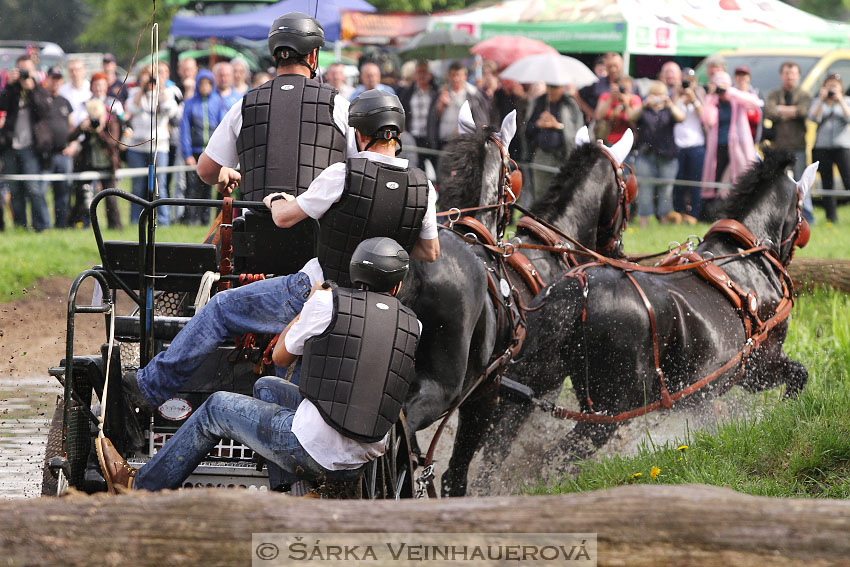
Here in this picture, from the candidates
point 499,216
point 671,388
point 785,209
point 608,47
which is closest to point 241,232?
point 499,216

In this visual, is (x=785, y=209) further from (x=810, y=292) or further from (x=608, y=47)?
(x=608, y=47)

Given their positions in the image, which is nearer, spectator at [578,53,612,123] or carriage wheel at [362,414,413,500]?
carriage wheel at [362,414,413,500]

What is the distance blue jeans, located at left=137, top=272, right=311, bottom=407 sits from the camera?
4887 millimetres

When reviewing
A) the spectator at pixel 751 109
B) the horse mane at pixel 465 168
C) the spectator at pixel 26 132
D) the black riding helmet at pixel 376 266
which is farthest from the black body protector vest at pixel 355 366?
the spectator at pixel 751 109

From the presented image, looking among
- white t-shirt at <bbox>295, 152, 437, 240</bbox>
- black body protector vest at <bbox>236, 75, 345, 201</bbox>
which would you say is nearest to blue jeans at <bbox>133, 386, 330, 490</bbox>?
white t-shirt at <bbox>295, 152, 437, 240</bbox>

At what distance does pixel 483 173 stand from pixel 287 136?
175cm

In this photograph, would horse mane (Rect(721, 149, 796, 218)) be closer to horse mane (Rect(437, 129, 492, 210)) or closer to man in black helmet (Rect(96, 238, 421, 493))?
horse mane (Rect(437, 129, 492, 210))

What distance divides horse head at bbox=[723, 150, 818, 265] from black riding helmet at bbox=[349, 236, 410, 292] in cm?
406

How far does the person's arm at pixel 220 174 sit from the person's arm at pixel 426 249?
1068mm

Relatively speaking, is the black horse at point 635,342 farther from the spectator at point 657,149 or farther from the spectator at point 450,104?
the spectator at point 450,104

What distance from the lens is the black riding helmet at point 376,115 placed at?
196 inches

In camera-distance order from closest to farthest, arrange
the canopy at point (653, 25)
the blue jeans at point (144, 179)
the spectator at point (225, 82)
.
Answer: the spectator at point (225, 82), the blue jeans at point (144, 179), the canopy at point (653, 25)

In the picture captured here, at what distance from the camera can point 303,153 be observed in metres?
5.58

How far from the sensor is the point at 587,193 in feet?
A: 25.0
